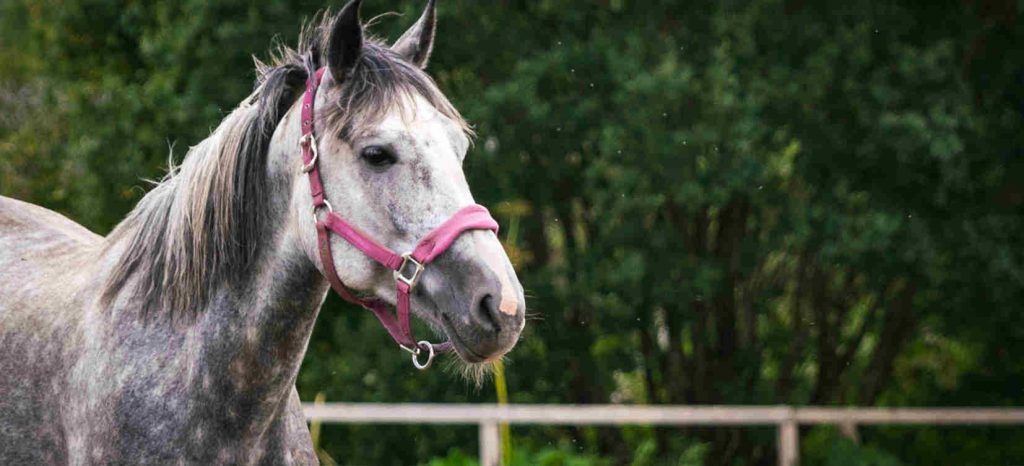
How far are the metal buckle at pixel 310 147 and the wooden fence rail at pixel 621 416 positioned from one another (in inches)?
204

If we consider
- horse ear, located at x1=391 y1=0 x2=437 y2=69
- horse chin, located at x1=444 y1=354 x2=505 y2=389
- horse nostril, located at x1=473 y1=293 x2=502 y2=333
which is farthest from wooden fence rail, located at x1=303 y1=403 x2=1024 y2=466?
horse nostril, located at x1=473 y1=293 x2=502 y2=333

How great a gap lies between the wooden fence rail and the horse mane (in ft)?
16.3

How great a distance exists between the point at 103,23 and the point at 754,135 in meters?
5.55

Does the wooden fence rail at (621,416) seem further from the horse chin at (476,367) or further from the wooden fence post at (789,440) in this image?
the horse chin at (476,367)

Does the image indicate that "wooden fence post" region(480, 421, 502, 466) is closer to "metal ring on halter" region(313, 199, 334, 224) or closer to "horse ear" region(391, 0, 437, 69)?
"horse ear" region(391, 0, 437, 69)

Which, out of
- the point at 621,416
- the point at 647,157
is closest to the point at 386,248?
the point at 621,416

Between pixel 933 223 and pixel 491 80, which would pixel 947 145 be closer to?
pixel 933 223

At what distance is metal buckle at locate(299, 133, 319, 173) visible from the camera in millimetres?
2922

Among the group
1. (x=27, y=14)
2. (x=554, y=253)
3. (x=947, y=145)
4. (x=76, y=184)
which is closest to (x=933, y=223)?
(x=947, y=145)

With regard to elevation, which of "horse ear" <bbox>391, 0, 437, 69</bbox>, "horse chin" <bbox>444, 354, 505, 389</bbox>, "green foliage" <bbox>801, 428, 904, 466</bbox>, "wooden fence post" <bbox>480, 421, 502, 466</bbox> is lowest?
"green foliage" <bbox>801, 428, 904, 466</bbox>

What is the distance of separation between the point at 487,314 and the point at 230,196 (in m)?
0.81

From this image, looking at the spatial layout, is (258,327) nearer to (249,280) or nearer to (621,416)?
(249,280)

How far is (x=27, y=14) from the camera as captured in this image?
11547 millimetres

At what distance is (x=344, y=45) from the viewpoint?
2.95 meters
